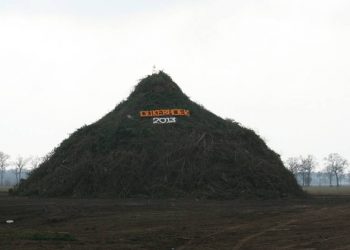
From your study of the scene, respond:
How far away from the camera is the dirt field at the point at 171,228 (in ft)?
62.3

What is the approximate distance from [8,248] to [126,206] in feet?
60.5

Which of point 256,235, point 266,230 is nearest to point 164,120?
point 266,230

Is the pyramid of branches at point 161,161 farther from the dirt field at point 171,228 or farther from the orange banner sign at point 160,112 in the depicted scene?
the dirt field at point 171,228

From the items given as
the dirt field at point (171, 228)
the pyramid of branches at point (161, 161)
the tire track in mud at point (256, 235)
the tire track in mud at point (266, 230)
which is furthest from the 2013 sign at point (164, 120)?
the tire track in mud at point (256, 235)

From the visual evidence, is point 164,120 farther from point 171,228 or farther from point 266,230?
point 266,230

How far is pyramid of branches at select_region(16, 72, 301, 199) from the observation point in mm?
47312

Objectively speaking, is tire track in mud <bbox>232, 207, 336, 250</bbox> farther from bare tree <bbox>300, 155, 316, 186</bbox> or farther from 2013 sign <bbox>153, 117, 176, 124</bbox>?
bare tree <bbox>300, 155, 316, 186</bbox>

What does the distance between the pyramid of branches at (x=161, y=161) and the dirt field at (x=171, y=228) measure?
12.3 meters

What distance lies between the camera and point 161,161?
4981 cm

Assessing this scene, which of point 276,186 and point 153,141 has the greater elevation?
point 153,141

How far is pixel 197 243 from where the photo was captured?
19469mm

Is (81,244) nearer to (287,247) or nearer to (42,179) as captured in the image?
(287,247)

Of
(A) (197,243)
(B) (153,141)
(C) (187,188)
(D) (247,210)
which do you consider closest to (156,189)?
(C) (187,188)

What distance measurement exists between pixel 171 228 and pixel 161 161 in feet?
85.2
